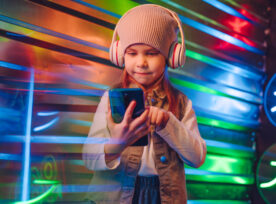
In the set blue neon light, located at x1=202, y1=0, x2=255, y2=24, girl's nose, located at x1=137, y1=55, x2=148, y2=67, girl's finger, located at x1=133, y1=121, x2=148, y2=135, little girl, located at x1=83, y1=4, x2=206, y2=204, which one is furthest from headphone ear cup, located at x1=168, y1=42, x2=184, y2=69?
blue neon light, located at x1=202, y1=0, x2=255, y2=24

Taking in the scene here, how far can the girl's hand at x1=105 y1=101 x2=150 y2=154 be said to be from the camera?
1.24 meters

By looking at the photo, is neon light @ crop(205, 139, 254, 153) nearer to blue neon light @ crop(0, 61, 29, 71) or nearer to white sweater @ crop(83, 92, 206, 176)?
→ white sweater @ crop(83, 92, 206, 176)

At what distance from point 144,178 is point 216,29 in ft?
5.43

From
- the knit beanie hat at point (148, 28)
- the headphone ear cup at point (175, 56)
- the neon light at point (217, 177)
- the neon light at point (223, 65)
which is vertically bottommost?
the neon light at point (217, 177)

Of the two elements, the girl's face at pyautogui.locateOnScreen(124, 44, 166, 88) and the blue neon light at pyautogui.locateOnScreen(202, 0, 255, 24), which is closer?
the girl's face at pyautogui.locateOnScreen(124, 44, 166, 88)

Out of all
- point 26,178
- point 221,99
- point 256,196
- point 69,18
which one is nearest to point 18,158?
point 26,178

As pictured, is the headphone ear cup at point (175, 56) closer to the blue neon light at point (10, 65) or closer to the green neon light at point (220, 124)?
the blue neon light at point (10, 65)

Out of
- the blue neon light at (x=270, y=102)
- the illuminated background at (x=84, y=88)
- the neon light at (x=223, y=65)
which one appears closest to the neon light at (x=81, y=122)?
the illuminated background at (x=84, y=88)

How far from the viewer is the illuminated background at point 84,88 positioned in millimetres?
1268

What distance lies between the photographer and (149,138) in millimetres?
1438

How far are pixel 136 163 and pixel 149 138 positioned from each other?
0.46ft

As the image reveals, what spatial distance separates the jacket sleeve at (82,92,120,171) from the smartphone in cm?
11

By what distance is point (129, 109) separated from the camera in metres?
1.24

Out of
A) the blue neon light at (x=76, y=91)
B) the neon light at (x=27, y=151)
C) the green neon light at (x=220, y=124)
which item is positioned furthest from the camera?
the green neon light at (x=220, y=124)
